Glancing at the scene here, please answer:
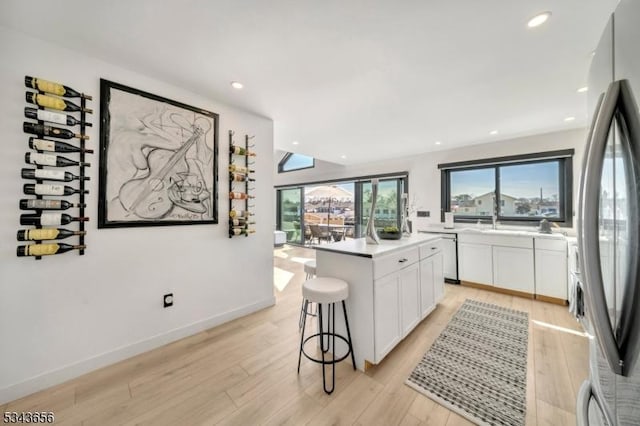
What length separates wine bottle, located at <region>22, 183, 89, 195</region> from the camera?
1648 mm

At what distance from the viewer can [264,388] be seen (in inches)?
68.2

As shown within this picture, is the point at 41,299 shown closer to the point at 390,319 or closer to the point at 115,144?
the point at 115,144

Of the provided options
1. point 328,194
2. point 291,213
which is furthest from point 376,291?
point 291,213

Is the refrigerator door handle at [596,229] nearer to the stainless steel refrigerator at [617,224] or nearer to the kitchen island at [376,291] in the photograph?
the stainless steel refrigerator at [617,224]

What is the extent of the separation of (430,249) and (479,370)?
3.84 ft

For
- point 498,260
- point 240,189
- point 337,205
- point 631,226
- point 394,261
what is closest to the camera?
point 631,226

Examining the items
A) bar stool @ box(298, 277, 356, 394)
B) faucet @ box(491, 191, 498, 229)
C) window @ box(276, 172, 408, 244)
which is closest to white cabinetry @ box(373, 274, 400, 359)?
bar stool @ box(298, 277, 356, 394)

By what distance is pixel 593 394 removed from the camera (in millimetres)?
796

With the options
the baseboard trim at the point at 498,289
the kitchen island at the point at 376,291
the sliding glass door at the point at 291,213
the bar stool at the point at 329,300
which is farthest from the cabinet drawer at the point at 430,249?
the sliding glass door at the point at 291,213

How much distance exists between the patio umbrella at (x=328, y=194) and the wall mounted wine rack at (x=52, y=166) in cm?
540

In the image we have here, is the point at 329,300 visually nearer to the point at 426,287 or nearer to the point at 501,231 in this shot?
the point at 426,287

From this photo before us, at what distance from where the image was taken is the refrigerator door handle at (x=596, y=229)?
0.56 meters

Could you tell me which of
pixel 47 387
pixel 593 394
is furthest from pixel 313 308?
pixel 593 394

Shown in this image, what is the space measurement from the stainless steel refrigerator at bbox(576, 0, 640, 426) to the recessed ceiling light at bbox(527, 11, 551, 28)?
121cm
